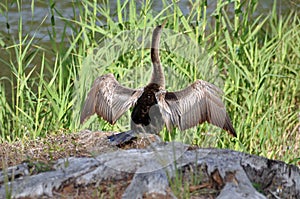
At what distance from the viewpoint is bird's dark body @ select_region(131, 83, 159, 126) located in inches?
183

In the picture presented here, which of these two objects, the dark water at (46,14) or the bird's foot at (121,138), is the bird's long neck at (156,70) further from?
the dark water at (46,14)

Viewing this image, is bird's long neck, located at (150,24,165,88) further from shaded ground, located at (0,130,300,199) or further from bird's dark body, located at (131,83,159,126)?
shaded ground, located at (0,130,300,199)

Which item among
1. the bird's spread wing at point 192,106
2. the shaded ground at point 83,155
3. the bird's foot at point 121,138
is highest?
the bird's spread wing at point 192,106

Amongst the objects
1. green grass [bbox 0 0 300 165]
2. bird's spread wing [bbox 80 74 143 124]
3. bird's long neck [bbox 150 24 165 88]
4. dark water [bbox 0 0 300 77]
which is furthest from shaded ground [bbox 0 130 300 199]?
dark water [bbox 0 0 300 77]

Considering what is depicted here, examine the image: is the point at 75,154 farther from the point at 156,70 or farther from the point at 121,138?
the point at 156,70

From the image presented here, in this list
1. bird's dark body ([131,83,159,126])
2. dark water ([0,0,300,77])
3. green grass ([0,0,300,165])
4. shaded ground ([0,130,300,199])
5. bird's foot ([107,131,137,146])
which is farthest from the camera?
dark water ([0,0,300,77])

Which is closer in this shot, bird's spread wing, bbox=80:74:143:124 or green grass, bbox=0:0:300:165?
bird's spread wing, bbox=80:74:143:124

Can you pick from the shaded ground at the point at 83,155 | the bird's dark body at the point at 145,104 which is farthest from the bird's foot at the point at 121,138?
the bird's dark body at the point at 145,104

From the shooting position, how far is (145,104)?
4664 millimetres

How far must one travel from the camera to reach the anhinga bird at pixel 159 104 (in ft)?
15.4

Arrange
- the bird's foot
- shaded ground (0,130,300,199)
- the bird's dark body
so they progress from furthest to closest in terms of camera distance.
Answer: the bird's dark body
the bird's foot
shaded ground (0,130,300,199)

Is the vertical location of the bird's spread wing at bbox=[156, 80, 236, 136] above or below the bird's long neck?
below

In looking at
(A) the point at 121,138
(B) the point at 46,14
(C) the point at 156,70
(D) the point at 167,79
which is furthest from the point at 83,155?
(B) the point at 46,14

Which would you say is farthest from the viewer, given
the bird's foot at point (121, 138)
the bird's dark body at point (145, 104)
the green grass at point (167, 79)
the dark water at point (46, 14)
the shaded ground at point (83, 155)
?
the dark water at point (46, 14)
